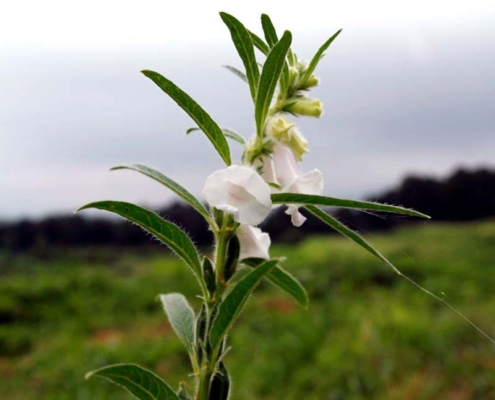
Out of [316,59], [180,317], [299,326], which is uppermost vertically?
[316,59]

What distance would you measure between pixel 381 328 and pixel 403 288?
1.39 meters

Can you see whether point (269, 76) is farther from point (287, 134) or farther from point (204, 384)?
point (204, 384)

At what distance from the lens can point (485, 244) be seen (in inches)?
252

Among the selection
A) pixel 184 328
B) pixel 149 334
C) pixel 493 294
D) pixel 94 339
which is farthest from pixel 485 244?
Answer: pixel 184 328

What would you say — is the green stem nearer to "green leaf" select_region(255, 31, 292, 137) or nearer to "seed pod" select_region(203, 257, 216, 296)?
"seed pod" select_region(203, 257, 216, 296)

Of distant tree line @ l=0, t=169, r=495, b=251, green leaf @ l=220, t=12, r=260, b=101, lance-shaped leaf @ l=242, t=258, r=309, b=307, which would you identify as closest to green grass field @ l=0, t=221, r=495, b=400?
distant tree line @ l=0, t=169, r=495, b=251

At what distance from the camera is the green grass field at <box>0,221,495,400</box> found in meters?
3.28

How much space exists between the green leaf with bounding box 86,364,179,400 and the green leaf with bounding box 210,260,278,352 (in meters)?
0.05

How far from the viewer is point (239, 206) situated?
45 centimetres

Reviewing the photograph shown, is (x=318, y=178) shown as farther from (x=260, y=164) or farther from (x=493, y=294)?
(x=493, y=294)

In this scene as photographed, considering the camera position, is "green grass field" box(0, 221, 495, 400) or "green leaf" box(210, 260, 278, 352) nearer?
"green leaf" box(210, 260, 278, 352)

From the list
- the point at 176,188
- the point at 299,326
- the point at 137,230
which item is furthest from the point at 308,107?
the point at 137,230

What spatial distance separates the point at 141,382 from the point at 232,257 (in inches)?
5.0

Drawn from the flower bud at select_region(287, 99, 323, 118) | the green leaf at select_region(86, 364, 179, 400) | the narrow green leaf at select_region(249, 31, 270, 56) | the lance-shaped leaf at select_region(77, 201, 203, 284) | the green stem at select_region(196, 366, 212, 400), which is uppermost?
the narrow green leaf at select_region(249, 31, 270, 56)
